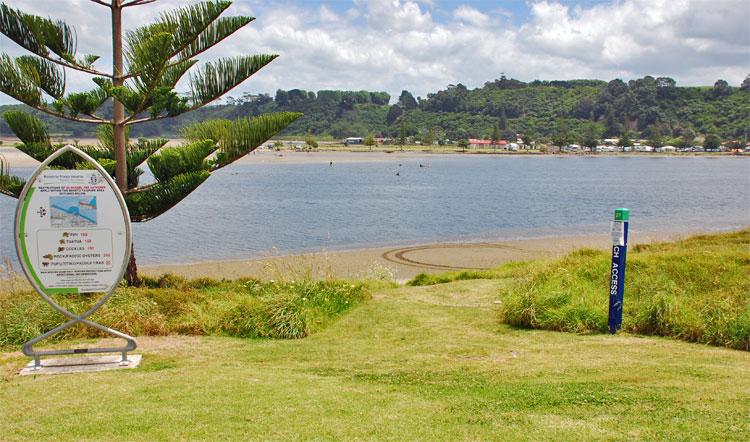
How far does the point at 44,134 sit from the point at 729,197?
49.6m

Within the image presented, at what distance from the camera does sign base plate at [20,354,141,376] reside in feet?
21.0

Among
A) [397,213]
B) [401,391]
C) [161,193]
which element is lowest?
[397,213]

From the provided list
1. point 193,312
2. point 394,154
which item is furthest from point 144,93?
point 394,154

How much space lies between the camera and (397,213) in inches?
1531

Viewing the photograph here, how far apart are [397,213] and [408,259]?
16.3m

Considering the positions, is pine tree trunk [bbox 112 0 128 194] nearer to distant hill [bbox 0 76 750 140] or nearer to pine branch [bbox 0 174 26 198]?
pine branch [bbox 0 174 26 198]

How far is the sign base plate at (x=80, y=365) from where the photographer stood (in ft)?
21.0

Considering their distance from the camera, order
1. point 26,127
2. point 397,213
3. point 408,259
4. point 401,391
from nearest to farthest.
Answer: point 401,391 < point 26,127 < point 408,259 < point 397,213

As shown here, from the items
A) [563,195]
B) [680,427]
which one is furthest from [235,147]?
[563,195]

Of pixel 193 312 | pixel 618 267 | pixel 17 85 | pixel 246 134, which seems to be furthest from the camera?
pixel 246 134

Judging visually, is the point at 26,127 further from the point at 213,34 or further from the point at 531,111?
the point at 531,111

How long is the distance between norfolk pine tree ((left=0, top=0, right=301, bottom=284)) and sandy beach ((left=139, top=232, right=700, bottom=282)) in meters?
6.48

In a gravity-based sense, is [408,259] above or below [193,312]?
below

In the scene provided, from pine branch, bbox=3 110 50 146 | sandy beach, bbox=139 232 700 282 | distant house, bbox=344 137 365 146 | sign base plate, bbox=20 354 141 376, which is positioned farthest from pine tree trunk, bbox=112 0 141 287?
distant house, bbox=344 137 365 146
